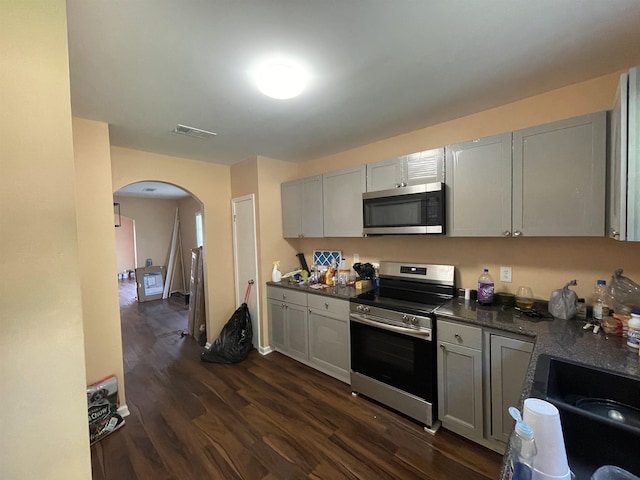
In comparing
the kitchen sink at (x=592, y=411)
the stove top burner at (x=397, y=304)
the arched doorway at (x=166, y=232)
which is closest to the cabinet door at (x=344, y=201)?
the stove top burner at (x=397, y=304)

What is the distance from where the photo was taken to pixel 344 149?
10.2 ft

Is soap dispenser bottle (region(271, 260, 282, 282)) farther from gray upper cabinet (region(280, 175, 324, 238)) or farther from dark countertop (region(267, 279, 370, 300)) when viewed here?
gray upper cabinet (region(280, 175, 324, 238))

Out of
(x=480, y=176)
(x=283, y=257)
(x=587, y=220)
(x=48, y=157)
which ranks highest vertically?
(x=480, y=176)

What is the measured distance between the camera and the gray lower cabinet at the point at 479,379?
1.65m

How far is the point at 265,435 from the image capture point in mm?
2004

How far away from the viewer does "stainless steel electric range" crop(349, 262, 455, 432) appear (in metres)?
1.97

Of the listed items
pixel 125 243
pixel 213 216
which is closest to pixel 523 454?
pixel 213 216

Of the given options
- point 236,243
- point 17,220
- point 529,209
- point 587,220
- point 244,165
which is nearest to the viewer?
point 17,220

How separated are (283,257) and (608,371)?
2.98m

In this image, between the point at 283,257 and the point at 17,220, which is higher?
the point at 17,220

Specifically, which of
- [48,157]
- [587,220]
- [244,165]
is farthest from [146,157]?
[587,220]

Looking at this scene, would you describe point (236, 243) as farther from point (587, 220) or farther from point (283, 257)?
point (587, 220)

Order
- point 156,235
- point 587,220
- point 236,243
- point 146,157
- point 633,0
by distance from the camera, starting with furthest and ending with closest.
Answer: point 156,235 < point 236,243 < point 146,157 < point 587,220 < point 633,0

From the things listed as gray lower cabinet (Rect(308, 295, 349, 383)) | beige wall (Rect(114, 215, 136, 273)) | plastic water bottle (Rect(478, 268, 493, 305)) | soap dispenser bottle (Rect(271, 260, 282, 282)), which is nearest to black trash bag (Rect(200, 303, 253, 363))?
soap dispenser bottle (Rect(271, 260, 282, 282))
